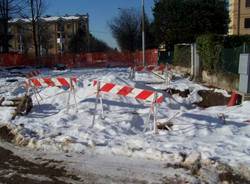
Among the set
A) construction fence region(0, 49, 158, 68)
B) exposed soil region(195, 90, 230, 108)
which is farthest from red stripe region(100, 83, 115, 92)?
construction fence region(0, 49, 158, 68)

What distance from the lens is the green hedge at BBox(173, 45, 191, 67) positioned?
28.2 metres

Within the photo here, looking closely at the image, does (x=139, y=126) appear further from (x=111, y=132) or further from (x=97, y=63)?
(x=97, y=63)

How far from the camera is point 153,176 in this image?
653cm

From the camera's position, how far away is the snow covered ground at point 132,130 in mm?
7844

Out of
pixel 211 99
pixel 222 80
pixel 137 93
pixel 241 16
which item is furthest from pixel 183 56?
pixel 241 16

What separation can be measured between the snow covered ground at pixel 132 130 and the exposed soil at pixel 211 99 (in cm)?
107

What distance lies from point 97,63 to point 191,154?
4781 centimetres

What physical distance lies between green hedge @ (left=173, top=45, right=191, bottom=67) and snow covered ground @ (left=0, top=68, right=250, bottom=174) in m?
14.5

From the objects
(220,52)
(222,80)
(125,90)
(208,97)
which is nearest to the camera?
(125,90)

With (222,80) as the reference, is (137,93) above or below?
above

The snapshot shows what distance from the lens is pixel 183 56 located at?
98.8 feet

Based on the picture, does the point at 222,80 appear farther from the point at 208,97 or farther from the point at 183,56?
the point at 183,56

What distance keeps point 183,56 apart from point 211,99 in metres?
14.6

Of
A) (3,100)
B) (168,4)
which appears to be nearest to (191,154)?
(3,100)
